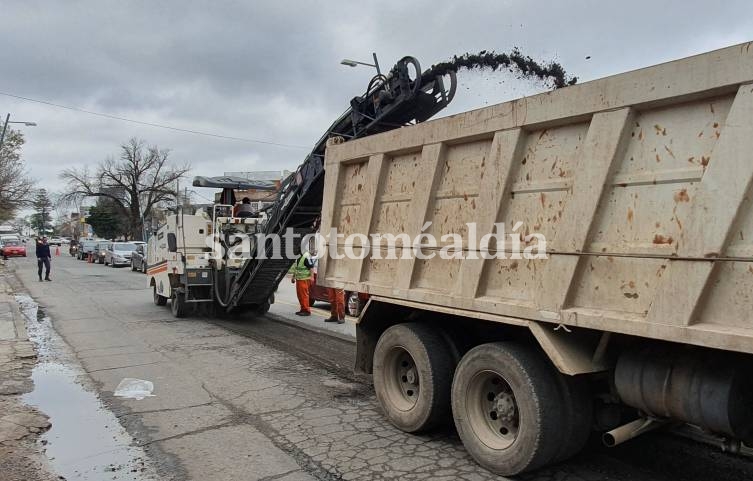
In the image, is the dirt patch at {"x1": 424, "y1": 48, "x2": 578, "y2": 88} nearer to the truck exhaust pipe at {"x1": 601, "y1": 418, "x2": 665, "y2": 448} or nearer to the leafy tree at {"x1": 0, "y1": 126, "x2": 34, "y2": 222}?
the truck exhaust pipe at {"x1": 601, "y1": 418, "x2": 665, "y2": 448}

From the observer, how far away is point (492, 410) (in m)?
4.05

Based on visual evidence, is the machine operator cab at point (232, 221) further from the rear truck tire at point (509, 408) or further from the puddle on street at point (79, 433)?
the rear truck tire at point (509, 408)

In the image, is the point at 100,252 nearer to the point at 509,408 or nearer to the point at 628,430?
the point at 509,408

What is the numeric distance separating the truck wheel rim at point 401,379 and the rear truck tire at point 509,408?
75 cm

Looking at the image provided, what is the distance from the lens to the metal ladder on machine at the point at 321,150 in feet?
21.4

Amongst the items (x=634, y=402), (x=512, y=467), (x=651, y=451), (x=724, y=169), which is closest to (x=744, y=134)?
(x=724, y=169)

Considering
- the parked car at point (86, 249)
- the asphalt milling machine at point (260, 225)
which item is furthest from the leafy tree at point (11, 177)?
the asphalt milling machine at point (260, 225)

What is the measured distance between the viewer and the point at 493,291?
3979 millimetres

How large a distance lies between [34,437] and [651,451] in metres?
5.25

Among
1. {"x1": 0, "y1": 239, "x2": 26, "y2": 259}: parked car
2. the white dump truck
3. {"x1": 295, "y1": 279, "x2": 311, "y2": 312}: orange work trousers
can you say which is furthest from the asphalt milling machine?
{"x1": 0, "y1": 239, "x2": 26, "y2": 259}: parked car

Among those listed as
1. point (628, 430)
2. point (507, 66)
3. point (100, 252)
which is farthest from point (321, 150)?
point (100, 252)

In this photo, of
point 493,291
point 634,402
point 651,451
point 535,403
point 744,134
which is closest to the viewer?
point 744,134

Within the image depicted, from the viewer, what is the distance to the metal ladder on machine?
6.52m

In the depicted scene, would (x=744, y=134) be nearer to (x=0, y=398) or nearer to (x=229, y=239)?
(x=0, y=398)
